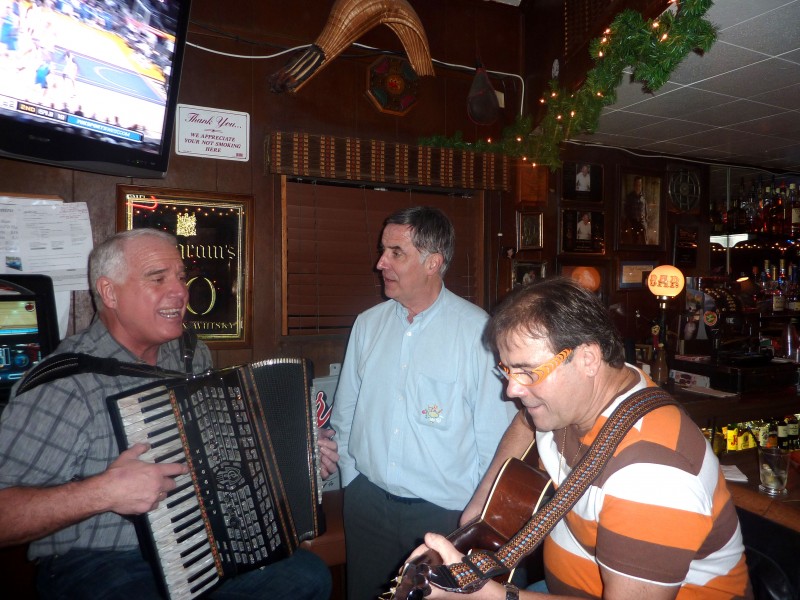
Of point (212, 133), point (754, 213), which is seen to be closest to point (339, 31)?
point (212, 133)

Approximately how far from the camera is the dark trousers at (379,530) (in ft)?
6.65

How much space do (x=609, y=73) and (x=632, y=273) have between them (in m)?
2.27

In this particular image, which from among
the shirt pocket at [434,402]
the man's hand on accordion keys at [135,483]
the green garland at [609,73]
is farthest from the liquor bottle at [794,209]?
the man's hand on accordion keys at [135,483]

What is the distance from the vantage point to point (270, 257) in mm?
2984

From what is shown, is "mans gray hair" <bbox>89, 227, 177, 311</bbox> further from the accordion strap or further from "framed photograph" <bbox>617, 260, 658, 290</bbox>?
"framed photograph" <bbox>617, 260, 658, 290</bbox>

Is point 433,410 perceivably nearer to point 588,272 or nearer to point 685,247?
point 588,272

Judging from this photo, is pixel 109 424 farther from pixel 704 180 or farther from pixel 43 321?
pixel 704 180

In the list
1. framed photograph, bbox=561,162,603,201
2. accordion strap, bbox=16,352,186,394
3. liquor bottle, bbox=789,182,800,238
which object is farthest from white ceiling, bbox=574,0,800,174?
accordion strap, bbox=16,352,186,394

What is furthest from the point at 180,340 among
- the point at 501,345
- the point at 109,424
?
the point at 501,345

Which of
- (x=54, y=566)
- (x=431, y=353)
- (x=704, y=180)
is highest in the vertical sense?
(x=704, y=180)

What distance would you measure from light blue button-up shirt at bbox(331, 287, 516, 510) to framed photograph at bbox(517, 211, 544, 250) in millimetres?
1669

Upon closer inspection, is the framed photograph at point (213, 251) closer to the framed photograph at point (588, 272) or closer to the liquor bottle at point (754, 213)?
the framed photograph at point (588, 272)

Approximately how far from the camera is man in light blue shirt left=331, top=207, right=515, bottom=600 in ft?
6.68

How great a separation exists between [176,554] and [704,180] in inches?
211
